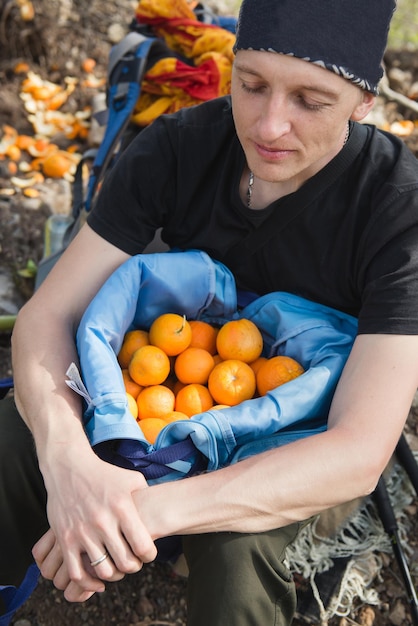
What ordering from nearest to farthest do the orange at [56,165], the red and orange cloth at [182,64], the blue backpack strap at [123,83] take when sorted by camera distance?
the blue backpack strap at [123,83]
the red and orange cloth at [182,64]
the orange at [56,165]

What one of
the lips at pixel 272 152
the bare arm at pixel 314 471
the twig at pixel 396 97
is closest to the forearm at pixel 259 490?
the bare arm at pixel 314 471

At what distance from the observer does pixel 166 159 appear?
88.2 inches

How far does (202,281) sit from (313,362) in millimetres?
488

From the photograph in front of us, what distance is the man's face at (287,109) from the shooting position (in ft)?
5.71

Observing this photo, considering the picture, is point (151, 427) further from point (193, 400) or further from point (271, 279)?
point (271, 279)

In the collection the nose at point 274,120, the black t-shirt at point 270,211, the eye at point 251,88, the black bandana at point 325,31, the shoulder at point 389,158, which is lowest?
the black t-shirt at point 270,211

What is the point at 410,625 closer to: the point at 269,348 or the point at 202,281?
the point at 269,348

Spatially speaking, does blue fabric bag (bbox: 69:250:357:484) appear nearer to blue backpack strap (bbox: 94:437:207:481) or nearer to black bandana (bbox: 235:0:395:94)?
blue backpack strap (bbox: 94:437:207:481)

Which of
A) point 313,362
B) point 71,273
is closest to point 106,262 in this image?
point 71,273

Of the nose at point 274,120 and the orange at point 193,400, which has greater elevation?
the nose at point 274,120

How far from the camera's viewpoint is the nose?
1.79 meters

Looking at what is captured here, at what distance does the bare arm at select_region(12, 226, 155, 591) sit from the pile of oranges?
21cm

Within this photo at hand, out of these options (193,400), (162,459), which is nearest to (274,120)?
(193,400)

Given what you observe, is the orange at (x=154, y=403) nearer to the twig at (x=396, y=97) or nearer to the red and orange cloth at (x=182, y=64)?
the red and orange cloth at (x=182, y=64)
